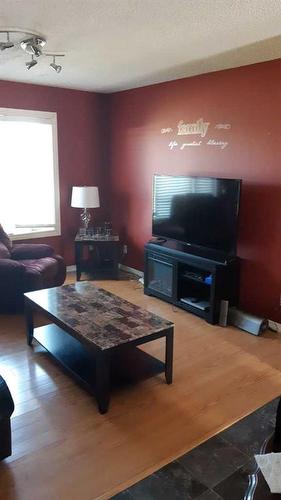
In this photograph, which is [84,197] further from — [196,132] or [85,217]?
[196,132]

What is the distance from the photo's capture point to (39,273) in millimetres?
3705

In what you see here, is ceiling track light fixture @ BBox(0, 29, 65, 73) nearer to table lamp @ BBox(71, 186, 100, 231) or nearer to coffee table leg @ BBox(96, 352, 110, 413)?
table lamp @ BBox(71, 186, 100, 231)

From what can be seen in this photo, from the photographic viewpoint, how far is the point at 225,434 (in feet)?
7.07

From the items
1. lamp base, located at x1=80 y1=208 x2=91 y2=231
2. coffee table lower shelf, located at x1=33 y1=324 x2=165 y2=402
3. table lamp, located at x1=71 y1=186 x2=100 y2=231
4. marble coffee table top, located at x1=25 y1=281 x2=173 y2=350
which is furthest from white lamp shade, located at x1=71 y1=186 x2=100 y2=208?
coffee table lower shelf, located at x1=33 y1=324 x2=165 y2=402

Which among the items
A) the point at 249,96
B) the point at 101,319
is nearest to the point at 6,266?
the point at 101,319

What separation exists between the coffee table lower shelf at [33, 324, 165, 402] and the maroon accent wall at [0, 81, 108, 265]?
7.51 feet

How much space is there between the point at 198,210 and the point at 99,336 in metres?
1.83

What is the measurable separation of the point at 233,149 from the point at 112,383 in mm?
2366

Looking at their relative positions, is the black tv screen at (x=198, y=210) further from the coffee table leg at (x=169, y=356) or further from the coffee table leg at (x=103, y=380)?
the coffee table leg at (x=103, y=380)

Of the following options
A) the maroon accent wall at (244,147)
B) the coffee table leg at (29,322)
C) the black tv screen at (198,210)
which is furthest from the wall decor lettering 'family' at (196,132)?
the coffee table leg at (29,322)

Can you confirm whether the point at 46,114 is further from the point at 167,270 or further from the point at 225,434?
the point at 225,434

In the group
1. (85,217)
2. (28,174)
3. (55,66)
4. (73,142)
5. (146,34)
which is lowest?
(85,217)

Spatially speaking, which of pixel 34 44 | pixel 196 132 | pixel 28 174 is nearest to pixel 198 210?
pixel 196 132

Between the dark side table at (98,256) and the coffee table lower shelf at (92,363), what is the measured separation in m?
1.93
